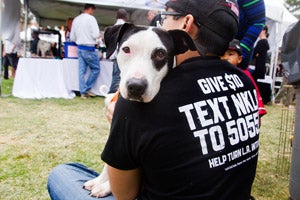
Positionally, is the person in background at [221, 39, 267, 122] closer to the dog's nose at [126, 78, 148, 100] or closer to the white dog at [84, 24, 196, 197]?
the white dog at [84, 24, 196, 197]

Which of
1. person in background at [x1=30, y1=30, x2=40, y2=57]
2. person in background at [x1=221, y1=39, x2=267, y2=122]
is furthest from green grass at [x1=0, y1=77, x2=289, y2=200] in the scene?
person in background at [x1=30, y1=30, x2=40, y2=57]

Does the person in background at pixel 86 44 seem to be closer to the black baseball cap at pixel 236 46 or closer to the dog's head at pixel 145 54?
the black baseball cap at pixel 236 46

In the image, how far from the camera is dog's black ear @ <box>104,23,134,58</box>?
56.3 inches

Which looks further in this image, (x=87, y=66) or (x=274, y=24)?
(x=274, y=24)

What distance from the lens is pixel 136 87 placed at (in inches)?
47.0

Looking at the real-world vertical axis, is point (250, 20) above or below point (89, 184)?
above

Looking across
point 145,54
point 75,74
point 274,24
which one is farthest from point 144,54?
point 274,24

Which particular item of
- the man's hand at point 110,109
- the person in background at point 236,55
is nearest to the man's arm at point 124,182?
the man's hand at point 110,109

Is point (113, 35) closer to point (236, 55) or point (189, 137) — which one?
point (189, 137)

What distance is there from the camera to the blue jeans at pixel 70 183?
5.08ft

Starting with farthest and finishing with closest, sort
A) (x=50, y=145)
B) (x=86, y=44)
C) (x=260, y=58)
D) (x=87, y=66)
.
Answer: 1. (x=260, y=58)
2. (x=87, y=66)
3. (x=86, y=44)
4. (x=50, y=145)

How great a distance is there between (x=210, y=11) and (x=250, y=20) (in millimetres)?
1846

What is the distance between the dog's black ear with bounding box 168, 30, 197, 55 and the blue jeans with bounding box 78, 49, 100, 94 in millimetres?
6482

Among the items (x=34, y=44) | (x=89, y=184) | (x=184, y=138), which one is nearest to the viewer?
(x=184, y=138)
